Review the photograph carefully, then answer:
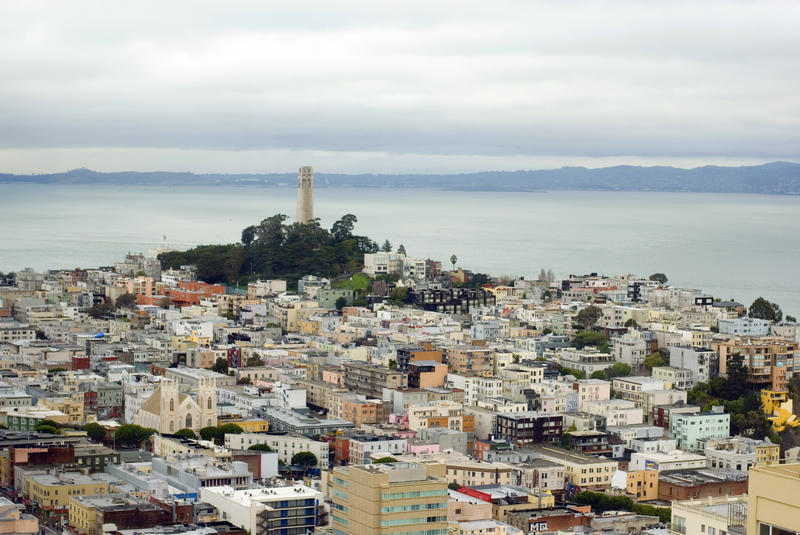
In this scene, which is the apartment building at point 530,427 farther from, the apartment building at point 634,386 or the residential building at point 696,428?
the apartment building at point 634,386

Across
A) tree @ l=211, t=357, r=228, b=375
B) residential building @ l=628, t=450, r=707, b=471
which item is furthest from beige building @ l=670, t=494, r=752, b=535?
tree @ l=211, t=357, r=228, b=375

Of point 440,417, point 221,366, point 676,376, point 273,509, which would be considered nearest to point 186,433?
point 440,417

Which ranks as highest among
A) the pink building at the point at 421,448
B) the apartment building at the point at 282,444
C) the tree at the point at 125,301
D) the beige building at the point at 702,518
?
the beige building at the point at 702,518

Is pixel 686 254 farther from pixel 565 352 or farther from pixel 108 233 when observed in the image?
pixel 565 352

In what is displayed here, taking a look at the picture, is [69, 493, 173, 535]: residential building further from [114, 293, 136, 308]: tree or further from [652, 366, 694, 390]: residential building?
[114, 293, 136, 308]: tree

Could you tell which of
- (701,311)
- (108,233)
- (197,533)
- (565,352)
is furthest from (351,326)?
(108,233)

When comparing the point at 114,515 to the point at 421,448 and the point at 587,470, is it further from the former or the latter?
the point at 587,470

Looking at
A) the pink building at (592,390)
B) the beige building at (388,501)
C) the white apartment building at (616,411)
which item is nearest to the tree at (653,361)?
the pink building at (592,390)
